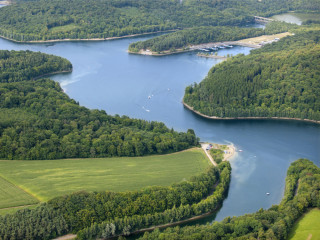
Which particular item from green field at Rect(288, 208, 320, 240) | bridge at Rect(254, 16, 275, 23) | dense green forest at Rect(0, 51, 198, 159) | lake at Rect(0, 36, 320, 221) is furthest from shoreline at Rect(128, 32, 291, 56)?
green field at Rect(288, 208, 320, 240)

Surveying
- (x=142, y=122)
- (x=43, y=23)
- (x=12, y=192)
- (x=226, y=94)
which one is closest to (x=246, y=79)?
(x=226, y=94)

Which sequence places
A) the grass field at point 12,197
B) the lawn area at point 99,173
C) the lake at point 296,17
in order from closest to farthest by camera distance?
the grass field at point 12,197 → the lawn area at point 99,173 → the lake at point 296,17

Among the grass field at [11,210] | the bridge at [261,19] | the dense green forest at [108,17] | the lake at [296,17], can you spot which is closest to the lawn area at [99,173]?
the grass field at [11,210]

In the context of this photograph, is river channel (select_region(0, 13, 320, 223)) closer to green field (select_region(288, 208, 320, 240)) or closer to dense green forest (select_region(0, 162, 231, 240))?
dense green forest (select_region(0, 162, 231, 240))

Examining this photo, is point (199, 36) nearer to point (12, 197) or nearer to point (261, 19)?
point (261, 19)

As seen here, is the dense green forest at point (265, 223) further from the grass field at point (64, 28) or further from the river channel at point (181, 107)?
the grass field at point (64, 28)

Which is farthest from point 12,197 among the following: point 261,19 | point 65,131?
point 261,19

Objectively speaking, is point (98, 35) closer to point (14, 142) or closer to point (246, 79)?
point (246, 79)

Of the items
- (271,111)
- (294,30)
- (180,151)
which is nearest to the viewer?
(180,151)
